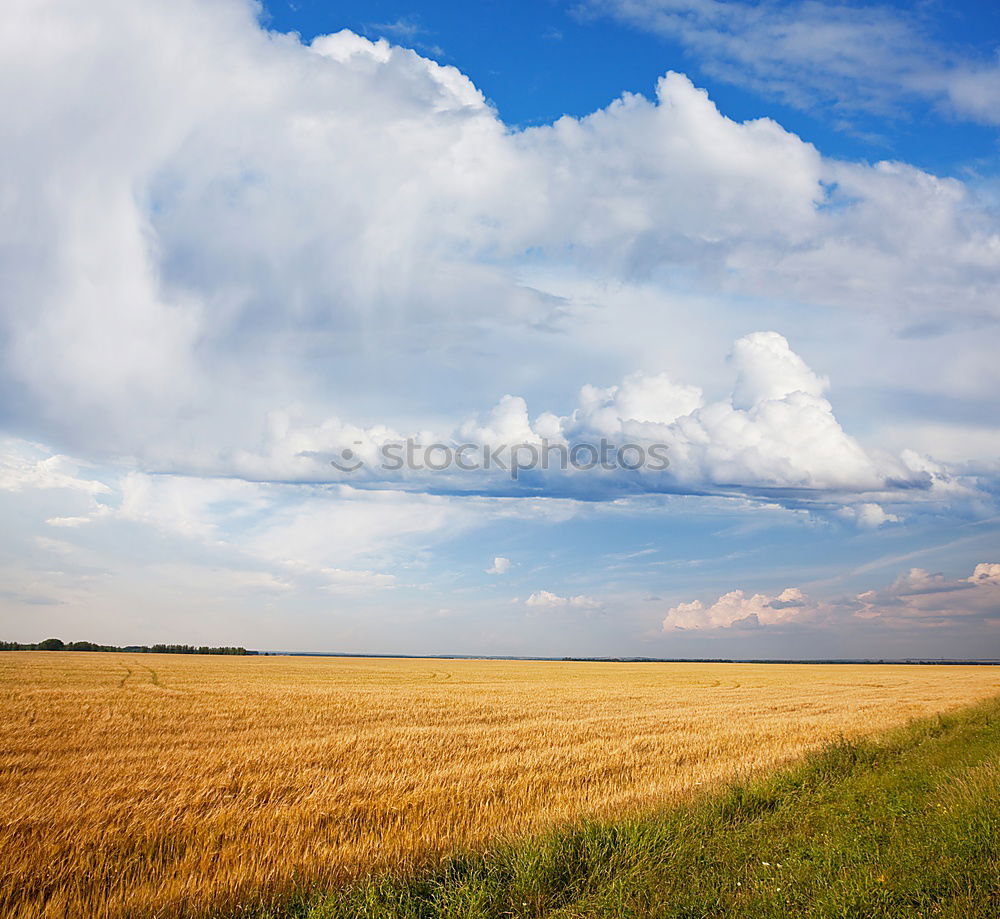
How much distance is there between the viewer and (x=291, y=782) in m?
10.7

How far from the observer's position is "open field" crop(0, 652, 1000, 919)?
21.9ft

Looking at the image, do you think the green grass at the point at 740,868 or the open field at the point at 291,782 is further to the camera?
the open field at the point at 291,782

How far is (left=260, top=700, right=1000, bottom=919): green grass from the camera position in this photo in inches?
227

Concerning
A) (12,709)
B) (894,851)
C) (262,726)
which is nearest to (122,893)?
(894,851)

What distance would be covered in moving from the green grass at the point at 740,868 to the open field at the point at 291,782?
2.88ft

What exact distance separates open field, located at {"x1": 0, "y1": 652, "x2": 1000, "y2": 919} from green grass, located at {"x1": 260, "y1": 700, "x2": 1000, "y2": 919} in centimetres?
88

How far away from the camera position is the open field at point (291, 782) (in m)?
6.68

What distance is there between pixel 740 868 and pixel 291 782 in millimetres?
7130

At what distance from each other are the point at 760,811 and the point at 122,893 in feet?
26.0

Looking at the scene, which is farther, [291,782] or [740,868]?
[291,782]

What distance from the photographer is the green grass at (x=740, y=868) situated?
19.0 feet

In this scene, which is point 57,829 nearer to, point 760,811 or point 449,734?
point 760,811

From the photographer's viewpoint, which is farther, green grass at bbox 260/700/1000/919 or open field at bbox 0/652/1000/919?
open field at bbox 0/652/1000/919

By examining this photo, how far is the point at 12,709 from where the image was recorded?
19.6 m
